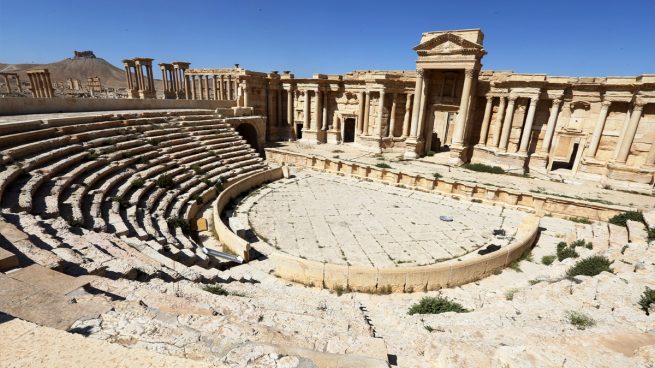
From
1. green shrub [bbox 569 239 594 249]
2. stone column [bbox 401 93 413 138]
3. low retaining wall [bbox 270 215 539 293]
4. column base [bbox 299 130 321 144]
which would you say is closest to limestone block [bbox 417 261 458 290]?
low retaining wall [bbox 270 215 539 293]

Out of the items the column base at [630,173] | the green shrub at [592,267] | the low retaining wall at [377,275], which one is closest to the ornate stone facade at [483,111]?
the column base at [630,173]

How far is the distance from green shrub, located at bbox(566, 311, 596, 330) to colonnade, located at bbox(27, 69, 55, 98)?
127ft

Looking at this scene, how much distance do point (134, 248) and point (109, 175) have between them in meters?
6.67

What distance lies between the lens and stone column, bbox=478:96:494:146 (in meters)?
22.9

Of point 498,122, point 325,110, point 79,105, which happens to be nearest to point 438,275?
point 498,122

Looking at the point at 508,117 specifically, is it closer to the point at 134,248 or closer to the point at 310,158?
the point at 310,158

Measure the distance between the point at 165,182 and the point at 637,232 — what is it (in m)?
18.4

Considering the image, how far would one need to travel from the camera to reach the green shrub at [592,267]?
26.5 feet

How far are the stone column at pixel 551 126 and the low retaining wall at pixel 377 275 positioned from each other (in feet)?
52.9

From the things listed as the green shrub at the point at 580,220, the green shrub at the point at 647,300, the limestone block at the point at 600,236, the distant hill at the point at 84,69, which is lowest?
the green shrub at the point at 580,220

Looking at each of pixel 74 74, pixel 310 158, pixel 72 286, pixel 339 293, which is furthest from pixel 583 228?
pixel 74 74

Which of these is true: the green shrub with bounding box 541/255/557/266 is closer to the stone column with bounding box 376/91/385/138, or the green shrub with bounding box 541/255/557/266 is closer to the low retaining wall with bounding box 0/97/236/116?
the stone column with bounding box 376/91/385/138

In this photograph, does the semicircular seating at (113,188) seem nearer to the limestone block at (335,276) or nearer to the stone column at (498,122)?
the limestone block at (335,276)

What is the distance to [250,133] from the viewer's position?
27.3 m
